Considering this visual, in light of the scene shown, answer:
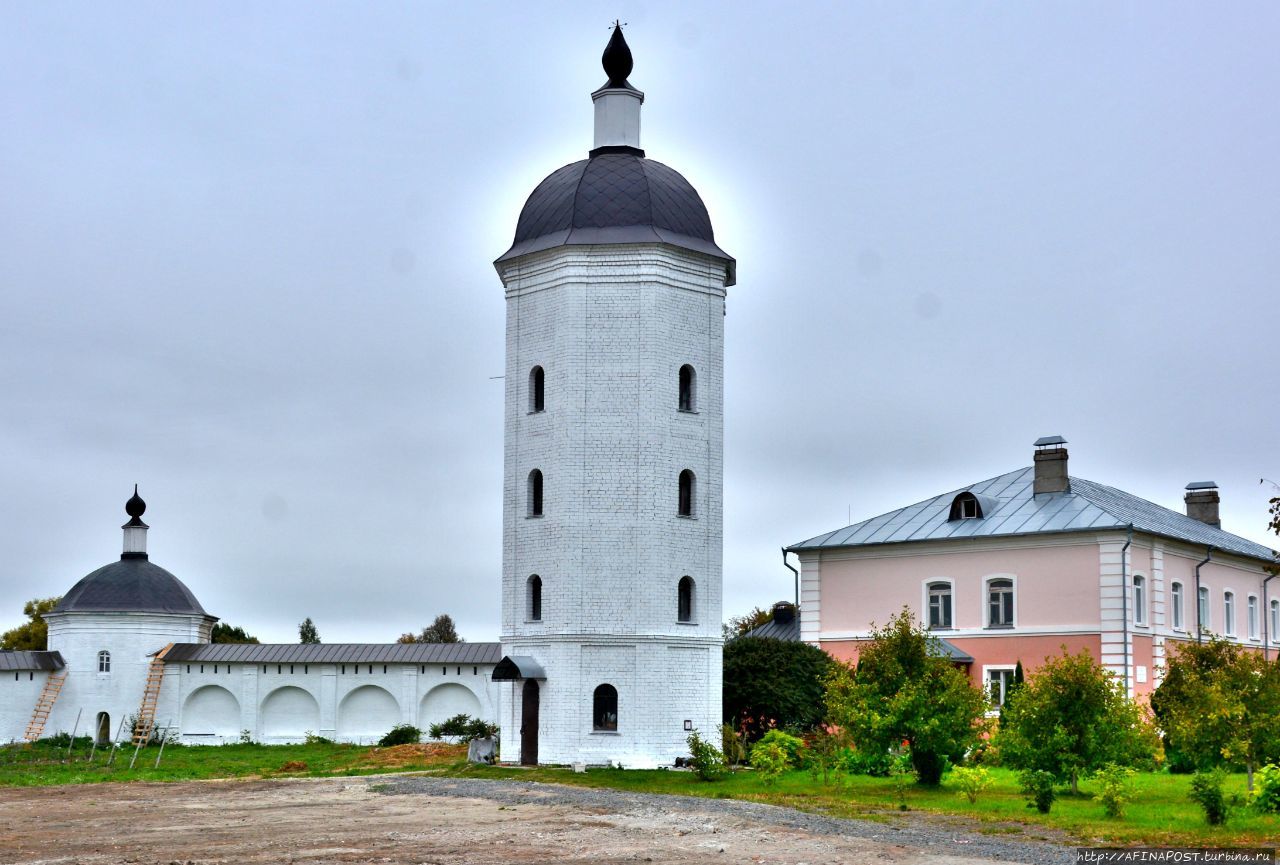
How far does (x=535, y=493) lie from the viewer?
2972 cm

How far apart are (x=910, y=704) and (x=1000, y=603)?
12431 millimetres

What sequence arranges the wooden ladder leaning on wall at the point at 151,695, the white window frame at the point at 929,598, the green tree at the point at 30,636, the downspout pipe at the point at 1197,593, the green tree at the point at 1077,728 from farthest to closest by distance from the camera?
the green tree at the point at 30,636 → the wooden ladder leaning on wall at the point at 151,695 → the downspout pipe at the point at 1197,593 → the white window frame at the point at 929,598 → the green tree at the point at 1077,728

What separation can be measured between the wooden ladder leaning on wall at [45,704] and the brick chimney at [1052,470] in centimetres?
2727

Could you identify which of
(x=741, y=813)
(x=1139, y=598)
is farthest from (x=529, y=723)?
(x=1139, y=598)

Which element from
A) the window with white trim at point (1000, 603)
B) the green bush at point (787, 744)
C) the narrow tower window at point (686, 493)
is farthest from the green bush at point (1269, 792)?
the window with white trim at point (1000, 603)

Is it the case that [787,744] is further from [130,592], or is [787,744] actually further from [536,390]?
[130,592]

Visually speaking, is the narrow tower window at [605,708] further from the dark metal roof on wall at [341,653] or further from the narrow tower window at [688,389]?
the dark metal roof on wall at [341,653]

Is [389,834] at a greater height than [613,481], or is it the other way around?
[613,481]

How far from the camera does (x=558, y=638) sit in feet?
93.8

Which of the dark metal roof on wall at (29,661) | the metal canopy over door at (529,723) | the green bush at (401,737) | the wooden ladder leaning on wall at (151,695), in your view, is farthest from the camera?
the dark metal roof on wall at (29,661)

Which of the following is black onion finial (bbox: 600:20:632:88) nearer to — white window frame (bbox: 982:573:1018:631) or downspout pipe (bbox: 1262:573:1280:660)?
white window frame (bbox: 982:573:1018:631)

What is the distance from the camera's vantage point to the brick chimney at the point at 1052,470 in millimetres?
35625

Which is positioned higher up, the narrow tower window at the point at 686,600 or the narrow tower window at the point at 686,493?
the narrow tower window at the point at 686,493

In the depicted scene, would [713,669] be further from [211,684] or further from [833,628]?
[211,684]
